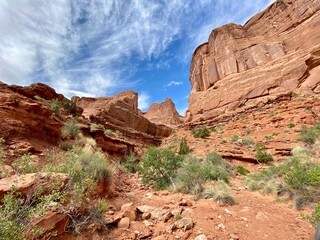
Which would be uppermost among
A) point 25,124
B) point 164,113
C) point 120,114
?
point 164,113

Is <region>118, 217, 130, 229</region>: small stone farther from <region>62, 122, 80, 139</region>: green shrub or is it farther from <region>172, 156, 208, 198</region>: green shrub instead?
<region>62, 122, 80, 139</region>: green shrub

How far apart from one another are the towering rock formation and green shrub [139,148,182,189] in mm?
21109

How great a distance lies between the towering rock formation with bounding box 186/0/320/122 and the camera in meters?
24.4

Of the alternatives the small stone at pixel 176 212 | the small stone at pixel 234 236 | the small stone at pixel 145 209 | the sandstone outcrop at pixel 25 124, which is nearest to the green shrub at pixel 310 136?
the small stone at pixel 234 236

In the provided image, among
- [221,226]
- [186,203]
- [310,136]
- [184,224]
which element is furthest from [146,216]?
[310,136]

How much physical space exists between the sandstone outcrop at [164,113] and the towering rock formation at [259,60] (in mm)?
23390

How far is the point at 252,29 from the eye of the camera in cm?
3716

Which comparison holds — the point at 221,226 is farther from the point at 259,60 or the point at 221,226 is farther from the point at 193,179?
the point at 259,60

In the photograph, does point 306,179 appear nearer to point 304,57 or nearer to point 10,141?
point 10,141

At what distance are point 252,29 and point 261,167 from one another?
36.0 meters

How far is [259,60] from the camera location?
3120 cm

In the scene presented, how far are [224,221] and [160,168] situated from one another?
4712 millimetres

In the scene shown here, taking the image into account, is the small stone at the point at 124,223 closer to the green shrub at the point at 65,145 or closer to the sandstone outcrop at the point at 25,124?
the sandstone outcrop at the point at 25,124

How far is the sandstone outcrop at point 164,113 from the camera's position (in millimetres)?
62750
